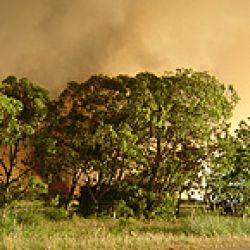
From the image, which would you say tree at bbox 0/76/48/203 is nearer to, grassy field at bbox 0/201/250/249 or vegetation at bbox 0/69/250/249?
vegetation at bbox 0/69/250/249

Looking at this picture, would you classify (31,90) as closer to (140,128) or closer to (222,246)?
(140,128)

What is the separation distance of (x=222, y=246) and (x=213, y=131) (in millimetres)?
12689

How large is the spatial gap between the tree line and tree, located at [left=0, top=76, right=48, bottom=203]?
0.05 metres

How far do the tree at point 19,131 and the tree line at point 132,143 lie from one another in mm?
52

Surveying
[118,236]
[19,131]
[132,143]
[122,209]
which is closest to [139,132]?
[132,143]

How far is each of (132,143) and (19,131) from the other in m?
5.49

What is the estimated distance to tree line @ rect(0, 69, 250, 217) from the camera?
77.8ft

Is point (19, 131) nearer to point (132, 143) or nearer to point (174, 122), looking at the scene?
point (132, 143)

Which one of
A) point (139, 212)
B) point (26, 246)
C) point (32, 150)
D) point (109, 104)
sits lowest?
point (26, 246)

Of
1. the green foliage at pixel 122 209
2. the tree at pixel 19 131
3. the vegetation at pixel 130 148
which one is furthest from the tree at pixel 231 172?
the tree at pixel 19 131

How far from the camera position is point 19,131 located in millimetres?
21219

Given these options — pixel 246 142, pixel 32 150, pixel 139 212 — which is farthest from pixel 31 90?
pixel 246 142

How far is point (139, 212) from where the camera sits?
81.4ft

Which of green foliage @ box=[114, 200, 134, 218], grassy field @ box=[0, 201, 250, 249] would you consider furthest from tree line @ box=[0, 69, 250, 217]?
grassy field @ box=[0, 201, 250, 249]
